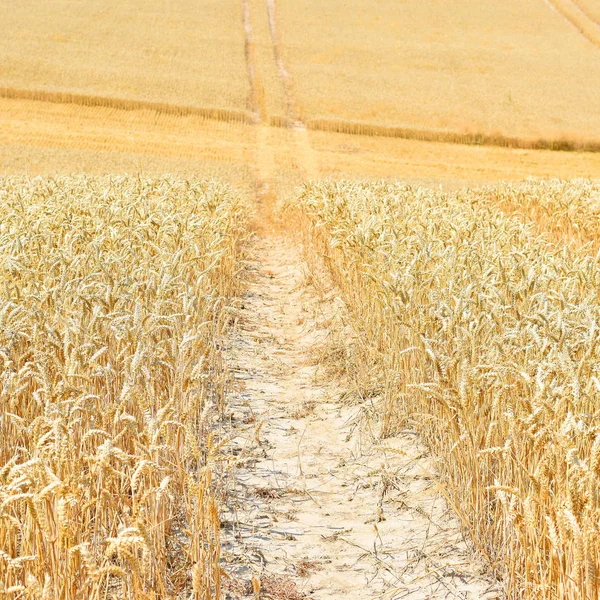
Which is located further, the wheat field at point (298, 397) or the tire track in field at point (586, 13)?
the tire track in field at point (586, 13)

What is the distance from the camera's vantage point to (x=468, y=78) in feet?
128

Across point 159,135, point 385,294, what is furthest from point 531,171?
point 385,294

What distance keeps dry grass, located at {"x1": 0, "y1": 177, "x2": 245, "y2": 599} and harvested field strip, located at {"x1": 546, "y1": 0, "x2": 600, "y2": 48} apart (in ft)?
157

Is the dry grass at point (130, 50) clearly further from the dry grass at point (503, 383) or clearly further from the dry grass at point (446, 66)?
the dry grass at point (503, 383)

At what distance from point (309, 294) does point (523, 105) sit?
29.3 metres

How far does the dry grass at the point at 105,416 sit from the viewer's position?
90.2 inches

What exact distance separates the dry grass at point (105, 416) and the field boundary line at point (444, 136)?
25.1 m

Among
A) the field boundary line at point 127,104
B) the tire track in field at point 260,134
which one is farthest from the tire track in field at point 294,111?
the field boundary line at point 127,104

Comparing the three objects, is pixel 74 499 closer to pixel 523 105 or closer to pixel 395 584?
pixel 395 584

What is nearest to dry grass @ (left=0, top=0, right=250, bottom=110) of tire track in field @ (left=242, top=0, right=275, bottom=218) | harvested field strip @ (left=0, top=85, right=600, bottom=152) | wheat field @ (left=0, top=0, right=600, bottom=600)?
harvested field strip @ (left=0, top=85, right=600, bottom=152)

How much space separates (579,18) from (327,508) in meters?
55.2

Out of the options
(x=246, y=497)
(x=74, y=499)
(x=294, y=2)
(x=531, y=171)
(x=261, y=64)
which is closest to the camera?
(x=74, y=499)

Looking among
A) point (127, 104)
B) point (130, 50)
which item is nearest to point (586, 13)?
point (130, 50)

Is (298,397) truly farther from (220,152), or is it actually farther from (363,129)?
(363,129)
